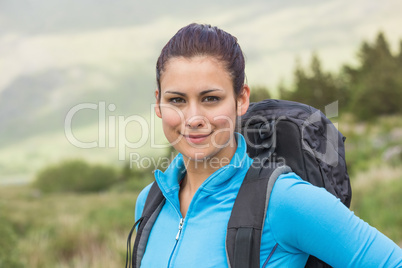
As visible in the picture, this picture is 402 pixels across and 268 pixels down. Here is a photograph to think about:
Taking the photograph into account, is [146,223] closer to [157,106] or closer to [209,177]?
[209,177]

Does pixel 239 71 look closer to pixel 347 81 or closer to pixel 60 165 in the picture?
pixel 60 165

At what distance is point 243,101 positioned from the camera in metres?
2.10

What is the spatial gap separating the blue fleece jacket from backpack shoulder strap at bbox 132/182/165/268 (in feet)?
0.16

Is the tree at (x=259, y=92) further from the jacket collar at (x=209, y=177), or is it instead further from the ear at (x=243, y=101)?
the ear at (x=243, y=101)

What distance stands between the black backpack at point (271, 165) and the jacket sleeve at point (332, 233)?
0.12m

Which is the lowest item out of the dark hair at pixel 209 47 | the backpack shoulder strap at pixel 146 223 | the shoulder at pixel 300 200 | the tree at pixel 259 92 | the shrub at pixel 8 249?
the shrub at pixel 8 249

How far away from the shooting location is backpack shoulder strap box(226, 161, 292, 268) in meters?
1.73

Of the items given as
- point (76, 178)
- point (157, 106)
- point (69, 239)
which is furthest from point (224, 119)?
point (76, 178)

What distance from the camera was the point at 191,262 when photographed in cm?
186

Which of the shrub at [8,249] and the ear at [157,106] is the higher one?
the ear at [157,106]

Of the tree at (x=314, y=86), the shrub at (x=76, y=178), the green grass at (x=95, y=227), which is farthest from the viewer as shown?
the tree at (x=314, y=86)

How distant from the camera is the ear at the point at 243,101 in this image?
2.07 metres

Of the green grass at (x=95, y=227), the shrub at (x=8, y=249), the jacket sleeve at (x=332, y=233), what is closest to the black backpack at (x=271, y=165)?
the jacket sleeve at (x=332, y=233)

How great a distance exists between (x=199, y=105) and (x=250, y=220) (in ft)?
1.68
